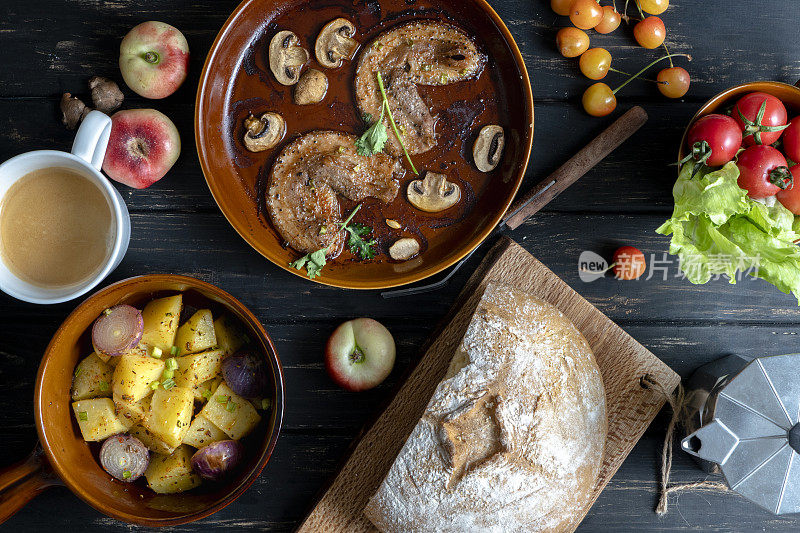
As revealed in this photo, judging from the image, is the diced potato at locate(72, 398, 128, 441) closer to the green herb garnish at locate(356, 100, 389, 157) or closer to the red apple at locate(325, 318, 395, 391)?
the red apple at locate(325, 318, 395, 391)

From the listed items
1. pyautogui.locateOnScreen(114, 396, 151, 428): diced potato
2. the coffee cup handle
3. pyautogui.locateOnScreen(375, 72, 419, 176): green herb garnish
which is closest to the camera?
the coffee cup handle

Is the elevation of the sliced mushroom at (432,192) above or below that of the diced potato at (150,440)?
above

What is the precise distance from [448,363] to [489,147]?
678 millimetres

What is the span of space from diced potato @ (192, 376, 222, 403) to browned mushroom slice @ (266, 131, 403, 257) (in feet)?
1.55

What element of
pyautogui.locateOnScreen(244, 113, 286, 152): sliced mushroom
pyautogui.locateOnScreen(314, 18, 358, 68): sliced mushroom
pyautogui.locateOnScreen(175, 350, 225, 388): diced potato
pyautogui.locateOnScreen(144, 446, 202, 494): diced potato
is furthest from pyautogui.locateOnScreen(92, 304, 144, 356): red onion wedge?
pyautogui.locateOnScreen(314, 18, 358, 68): sliced mushroom

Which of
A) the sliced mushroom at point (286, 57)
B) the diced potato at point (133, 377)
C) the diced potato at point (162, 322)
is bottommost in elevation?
the diced potato at point (133, 377)

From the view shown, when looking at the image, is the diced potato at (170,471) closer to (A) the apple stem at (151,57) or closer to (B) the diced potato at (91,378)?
(B) the diced potato at (91,378)

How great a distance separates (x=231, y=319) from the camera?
5.53 feet

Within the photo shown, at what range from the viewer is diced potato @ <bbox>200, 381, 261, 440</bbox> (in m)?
1.61

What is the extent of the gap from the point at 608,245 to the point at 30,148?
192 cm

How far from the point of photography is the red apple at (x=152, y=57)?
5.34ft

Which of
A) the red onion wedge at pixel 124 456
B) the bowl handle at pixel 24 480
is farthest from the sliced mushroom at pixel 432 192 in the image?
the bowl handle at pixel 24 480

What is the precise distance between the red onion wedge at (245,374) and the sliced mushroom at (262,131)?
25.2 inches

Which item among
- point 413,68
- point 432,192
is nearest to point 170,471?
point 432,192
